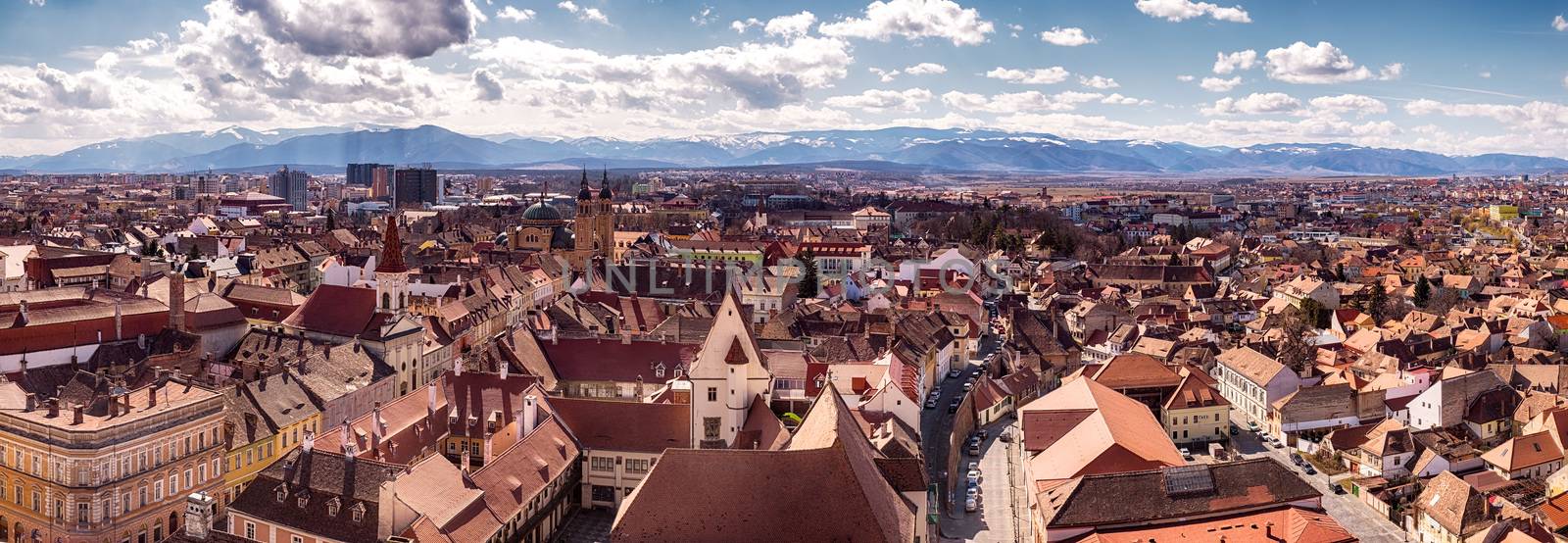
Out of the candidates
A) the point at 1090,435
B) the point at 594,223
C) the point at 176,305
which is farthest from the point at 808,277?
the point at 1090,435

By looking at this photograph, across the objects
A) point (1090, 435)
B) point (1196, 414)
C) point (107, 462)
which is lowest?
point (1196, 414)

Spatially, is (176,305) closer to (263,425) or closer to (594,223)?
(263,425)

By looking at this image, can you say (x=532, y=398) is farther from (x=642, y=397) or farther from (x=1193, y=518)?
(x=1193, y=518)

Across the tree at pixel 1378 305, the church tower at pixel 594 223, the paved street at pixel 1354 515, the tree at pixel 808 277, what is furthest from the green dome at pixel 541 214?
the paved street at pixel 1354 515

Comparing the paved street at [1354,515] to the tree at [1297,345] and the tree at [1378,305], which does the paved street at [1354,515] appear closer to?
the tree at [1297,345]

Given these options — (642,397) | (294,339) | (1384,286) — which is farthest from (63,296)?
(1384,286)

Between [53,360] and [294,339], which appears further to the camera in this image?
[294,339]

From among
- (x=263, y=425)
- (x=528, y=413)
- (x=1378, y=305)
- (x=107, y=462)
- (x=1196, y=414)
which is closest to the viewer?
(x=107, y=462)
